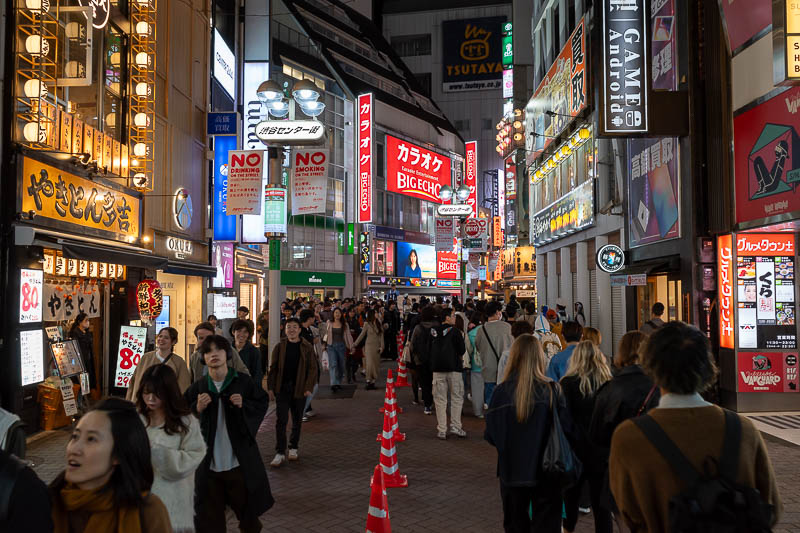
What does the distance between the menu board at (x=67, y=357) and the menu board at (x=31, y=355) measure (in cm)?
21

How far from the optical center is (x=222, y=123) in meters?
19.4

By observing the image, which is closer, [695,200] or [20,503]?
[20,503]

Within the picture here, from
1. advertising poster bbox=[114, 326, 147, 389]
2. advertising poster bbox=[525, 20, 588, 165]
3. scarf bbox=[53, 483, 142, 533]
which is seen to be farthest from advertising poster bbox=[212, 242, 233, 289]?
scarf bbox=[53, 483, 142, 533]

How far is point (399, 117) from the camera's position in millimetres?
53000

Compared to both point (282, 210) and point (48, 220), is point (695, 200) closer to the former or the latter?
point (282, 210)

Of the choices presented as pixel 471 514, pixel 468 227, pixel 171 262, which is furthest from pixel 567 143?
pixel 471 514

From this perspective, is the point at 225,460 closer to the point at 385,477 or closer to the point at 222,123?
the point at 385,477

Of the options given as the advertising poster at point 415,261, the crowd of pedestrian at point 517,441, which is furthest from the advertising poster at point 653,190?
the advertising poster at point 415,261

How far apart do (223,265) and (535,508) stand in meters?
20.0

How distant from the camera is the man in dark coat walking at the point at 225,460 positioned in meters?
5.07

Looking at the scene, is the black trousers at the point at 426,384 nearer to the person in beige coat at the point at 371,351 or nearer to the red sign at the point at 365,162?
the person in beige coat at the point at 371,351

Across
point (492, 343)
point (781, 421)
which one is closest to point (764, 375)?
point (781, 421)

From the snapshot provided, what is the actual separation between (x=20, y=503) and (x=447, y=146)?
6056cm

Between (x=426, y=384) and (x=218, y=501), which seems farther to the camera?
(x=426, y=384)
